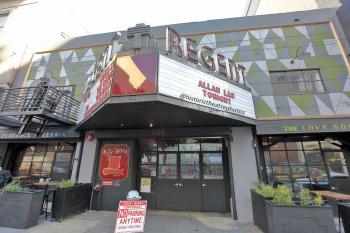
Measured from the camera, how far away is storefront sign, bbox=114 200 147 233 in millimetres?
5621

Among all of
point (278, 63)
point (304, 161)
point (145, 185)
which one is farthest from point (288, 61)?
point (145, 185)

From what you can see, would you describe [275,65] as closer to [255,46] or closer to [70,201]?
[255,46]

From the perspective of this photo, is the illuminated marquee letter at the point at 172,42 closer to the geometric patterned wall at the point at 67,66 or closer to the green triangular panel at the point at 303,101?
the green triangular panel at the point at 303,101

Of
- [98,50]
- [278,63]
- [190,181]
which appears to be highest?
[98,50]

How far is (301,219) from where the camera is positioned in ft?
17.9

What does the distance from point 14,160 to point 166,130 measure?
10198mm

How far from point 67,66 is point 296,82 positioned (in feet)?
46.4

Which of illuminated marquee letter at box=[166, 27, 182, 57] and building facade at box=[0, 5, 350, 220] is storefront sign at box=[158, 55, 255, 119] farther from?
illuminated marquee letter at box=[166, 27, 182, 57]

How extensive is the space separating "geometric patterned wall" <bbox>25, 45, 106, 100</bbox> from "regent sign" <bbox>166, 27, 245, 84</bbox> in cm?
734

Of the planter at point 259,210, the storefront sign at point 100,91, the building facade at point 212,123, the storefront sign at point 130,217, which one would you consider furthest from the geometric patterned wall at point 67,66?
the planter at point 259,210

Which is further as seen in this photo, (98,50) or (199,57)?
(98,50)

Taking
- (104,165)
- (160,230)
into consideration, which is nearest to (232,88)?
(160,230)

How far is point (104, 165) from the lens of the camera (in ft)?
32.1

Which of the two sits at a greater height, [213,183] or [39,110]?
[39,110]
